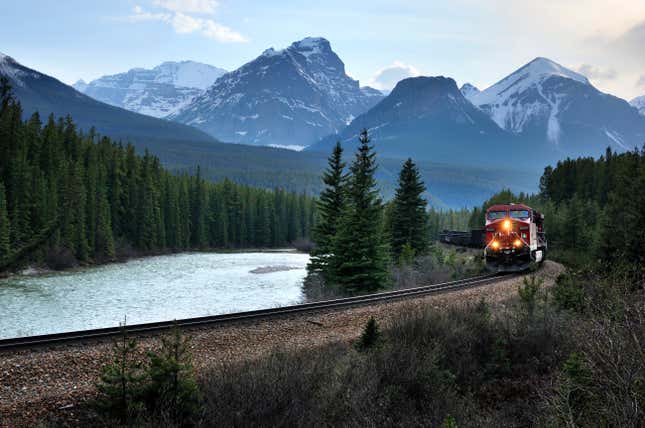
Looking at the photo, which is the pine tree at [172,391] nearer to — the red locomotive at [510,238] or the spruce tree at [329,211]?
the red locomotive at [510,238]

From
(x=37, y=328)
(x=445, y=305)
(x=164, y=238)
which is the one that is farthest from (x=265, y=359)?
(x=164, y=238)

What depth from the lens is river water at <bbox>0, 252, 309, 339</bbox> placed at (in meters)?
31.4

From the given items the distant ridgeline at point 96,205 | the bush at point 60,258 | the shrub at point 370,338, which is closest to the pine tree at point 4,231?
the distant ridgeline at point 96,205

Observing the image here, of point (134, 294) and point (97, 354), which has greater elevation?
point (97, 354)

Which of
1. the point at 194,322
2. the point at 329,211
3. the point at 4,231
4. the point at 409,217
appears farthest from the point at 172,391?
the point at 4,231

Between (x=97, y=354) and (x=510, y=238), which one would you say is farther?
(x=510, y=238)

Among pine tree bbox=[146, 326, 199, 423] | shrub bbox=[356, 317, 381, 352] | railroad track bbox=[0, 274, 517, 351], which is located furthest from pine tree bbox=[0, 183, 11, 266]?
pine tree bbox=[146, 326, 199, 423]

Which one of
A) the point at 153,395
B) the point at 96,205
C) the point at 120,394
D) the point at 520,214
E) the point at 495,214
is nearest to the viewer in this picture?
the point at 120,394

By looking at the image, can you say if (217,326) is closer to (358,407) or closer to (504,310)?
(358,407)

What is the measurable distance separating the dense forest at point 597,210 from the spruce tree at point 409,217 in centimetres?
1323

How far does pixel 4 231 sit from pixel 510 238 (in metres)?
54.9

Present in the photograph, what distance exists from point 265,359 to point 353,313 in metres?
6.55

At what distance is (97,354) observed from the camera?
42.1ft

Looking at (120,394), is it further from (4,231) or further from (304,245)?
(304,245)
